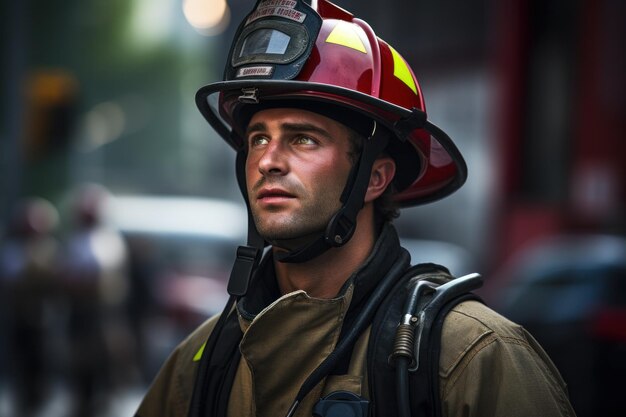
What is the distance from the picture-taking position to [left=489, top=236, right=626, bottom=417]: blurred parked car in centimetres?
706

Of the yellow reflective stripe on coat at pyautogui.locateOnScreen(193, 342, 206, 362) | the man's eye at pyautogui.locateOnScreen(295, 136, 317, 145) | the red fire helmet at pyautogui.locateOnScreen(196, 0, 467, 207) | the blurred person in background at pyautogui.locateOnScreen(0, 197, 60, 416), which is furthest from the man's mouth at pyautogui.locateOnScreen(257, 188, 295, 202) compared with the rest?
the blurred person in background at pyautogui.locateOnScreen(0, 197, 60, 416)

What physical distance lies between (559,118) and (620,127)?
1750 mm

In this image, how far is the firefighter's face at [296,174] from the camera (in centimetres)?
294

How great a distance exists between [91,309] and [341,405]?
6.36 metres

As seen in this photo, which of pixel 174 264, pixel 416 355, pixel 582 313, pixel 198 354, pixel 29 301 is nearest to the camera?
pixel 416 355

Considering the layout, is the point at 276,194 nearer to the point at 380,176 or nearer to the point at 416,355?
the point at 380,176

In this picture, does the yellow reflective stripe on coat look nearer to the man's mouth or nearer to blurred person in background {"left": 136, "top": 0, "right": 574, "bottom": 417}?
blurred person in background {"left": 136, "top": 0, "right": 574, "bottom": 417}

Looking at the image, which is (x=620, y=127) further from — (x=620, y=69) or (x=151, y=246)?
(x=151, y=246)

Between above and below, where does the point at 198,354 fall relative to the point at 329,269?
below

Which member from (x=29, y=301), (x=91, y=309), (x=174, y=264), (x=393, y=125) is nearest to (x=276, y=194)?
(x=393, y=125)

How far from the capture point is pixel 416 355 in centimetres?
258

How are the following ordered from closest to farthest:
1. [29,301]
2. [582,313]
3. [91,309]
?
1. [582,313]
2. [91,309]
3. [29,301]

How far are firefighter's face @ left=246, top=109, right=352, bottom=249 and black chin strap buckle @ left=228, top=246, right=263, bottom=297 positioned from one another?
0.49 feet

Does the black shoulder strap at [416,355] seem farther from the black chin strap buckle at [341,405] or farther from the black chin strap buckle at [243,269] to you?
the black chin strap buckle at [243,269]
